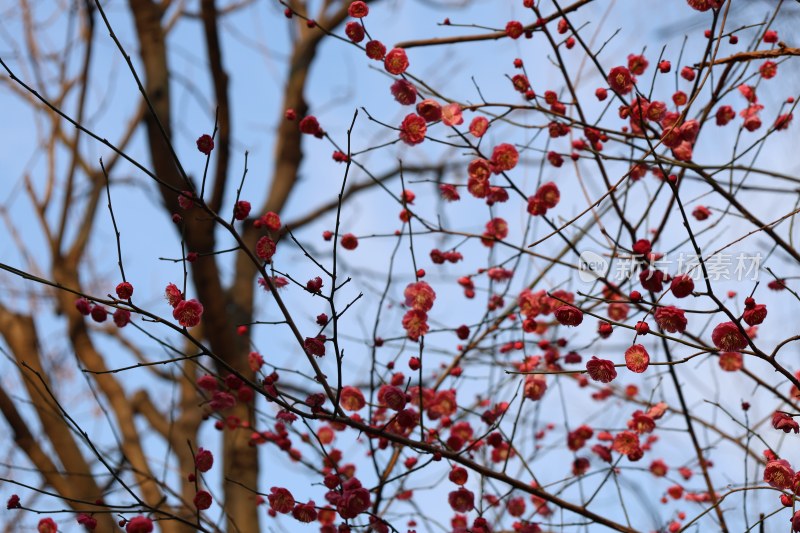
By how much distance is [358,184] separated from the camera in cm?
603

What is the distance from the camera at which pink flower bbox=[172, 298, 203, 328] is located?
1786 mm

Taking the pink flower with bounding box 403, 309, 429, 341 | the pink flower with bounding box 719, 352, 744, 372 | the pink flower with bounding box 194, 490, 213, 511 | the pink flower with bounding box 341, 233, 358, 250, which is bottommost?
the pink flower with bounding box 194, 490, 213, 511

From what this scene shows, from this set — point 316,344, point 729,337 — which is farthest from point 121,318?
point 729,337

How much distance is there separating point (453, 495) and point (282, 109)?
12.5 ft

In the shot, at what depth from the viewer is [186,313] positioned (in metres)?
1.80

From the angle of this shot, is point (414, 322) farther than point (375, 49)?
No

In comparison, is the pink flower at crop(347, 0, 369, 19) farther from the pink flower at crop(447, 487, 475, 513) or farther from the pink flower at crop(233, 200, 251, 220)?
the pink flower at crop(447, 487, 475, 513)

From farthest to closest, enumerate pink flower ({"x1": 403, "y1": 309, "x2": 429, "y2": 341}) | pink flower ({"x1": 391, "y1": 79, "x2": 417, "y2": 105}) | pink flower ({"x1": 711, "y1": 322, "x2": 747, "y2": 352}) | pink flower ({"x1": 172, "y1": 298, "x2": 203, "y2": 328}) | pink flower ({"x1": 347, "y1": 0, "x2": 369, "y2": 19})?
pink flower ({"x1": 391, "y1": 79, "x2": 417, "y2": 105}) → pink flower ({"x1": 347, "y1": 0, "x2": 369, "y2": 19}) → pink flower ({"x1": 403, "y1": 309, "x2": 429, "y2": 341}) → pink flower ({"x1": 172, "y1": 298, "x2": 203, "y2": 328}) → pink flower ({"x1": 711, "y1": 322, "x2": 747, "y2": 352})

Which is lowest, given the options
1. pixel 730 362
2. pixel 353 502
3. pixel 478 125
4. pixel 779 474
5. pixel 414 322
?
pixel 779 474

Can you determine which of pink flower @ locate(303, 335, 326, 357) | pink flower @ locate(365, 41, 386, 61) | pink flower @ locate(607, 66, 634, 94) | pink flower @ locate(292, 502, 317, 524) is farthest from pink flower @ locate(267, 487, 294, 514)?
pink flower @ locate(607, 66, 634, 94)

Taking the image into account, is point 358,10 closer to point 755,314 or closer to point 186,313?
point 186,313

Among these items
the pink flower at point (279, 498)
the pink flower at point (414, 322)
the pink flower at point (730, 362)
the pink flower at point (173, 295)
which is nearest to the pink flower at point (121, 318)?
the pink flower at point (173, 295)

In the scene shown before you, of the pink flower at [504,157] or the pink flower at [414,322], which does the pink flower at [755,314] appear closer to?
the pink flower at [414,322]

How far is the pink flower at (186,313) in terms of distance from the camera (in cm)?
179
